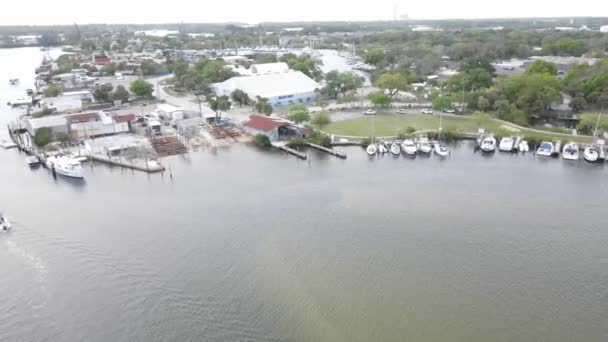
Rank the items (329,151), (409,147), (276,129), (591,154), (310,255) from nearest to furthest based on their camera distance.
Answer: (310,255) < (591,154) < (409,147) < (329,151) < (276,129)

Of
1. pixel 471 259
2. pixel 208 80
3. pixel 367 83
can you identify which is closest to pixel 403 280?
pixel 471 259

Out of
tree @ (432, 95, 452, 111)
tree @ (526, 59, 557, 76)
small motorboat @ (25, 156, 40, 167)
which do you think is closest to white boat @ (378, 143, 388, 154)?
tree @ (432, 95, 452, 111)

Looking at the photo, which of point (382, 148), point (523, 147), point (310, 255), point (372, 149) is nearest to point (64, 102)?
point (372, 149)

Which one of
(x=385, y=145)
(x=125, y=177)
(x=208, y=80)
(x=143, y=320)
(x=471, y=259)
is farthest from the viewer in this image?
(x=208, y=80)

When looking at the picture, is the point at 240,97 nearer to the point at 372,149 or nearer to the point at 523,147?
the point at 372,149

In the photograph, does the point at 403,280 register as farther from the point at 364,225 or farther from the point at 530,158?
the point at 530,158

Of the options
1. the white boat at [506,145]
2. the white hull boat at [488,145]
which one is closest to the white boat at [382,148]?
the white hull boat at [488,145]
